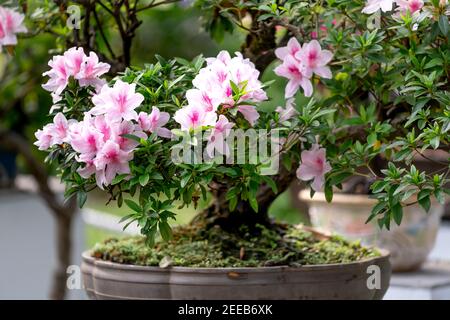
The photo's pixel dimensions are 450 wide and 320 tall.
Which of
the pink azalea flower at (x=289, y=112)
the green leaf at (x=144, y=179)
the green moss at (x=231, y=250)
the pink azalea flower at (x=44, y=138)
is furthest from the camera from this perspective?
the green moss at (x=231, y=250)

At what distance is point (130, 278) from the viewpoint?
1.53m

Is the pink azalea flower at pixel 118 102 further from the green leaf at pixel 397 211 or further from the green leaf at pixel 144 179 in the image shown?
the green leaf at pixel 397 211

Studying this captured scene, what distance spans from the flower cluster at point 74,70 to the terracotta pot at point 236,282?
0.35 metres

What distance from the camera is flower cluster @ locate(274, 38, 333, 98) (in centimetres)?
148

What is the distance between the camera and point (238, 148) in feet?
4.39

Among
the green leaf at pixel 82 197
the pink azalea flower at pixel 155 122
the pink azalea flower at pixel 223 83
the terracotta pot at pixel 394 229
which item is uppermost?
the pink azalea flower at pixel 223 83

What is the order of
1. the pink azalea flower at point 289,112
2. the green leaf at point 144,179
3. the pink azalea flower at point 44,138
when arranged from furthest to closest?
the pink azalea flower at point 289,112 → the pink azalea flower at point 44,138 → the green leaf at point 144,179

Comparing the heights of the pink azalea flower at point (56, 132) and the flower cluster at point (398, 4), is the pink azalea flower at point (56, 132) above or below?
below

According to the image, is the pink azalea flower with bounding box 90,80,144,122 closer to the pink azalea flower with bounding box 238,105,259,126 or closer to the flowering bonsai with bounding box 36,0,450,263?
the flowering bonsai with bounding box 36,0,450,263

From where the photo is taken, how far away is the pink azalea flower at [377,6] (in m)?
1.39

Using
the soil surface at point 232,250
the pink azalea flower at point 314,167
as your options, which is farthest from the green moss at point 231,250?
the pink azalea flower at point 314,167

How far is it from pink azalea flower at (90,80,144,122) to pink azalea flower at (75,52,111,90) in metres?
0.12

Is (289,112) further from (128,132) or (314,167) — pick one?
(128,132)
